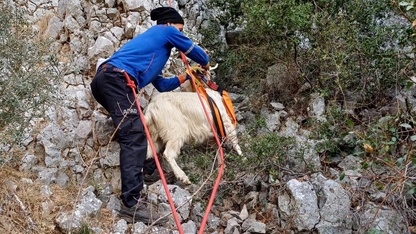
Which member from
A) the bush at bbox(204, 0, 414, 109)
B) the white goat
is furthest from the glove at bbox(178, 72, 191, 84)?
the bush at bbox(204, 0, 414, 109)

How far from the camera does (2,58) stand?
5207 millimetres

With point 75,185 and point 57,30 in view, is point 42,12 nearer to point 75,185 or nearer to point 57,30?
point 57,30

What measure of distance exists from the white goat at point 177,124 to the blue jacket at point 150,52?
36 centimetres

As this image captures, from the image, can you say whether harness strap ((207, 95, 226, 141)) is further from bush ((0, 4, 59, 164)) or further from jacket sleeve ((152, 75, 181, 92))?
bush ((0, 4, 59, 164))

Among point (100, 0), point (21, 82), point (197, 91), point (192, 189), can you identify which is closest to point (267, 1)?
point (197, 91)

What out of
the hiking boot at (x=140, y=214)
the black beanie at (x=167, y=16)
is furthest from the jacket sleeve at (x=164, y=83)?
the hiking boot at (x=140, y=214)

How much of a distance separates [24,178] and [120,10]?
3156 millimetres

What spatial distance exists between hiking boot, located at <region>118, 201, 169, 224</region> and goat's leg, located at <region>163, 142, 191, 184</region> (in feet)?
2.12

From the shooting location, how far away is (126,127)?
17.2 feet

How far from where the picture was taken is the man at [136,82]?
511cm

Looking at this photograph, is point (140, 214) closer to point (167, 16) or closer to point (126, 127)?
point (126, 127)

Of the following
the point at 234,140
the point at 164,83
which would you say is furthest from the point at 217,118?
the point at 164,83

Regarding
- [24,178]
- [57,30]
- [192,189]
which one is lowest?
[192,189]

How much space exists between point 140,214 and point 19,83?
181 cm
